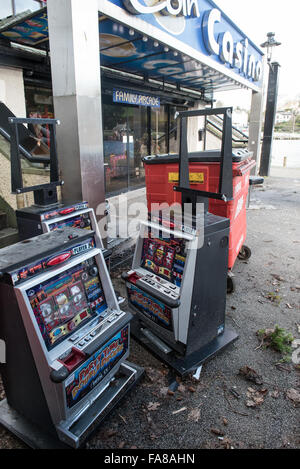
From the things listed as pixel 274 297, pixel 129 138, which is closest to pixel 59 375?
pixel 274 297

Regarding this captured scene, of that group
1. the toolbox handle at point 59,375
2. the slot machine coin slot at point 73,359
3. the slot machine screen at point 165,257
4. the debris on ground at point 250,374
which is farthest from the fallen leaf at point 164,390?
the toolbox handle at point 59,375

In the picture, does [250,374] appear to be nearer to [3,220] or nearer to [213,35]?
[3,220]

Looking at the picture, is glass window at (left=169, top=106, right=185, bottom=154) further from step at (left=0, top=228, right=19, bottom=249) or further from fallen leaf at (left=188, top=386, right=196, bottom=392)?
fallen leaf at (left=188, top=386, right=196, bottom=392)

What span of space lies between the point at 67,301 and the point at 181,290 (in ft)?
3.40

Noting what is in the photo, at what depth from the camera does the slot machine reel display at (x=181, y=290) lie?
2764mm

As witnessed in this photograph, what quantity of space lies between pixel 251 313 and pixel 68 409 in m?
2.74

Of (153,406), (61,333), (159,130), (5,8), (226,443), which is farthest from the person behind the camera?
(159,130)

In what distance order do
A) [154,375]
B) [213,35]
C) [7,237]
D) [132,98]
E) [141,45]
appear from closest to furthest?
[154,375] → [7,237] → [141,45] → [213,35] → [132,98]

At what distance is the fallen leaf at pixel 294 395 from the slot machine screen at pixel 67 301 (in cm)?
189

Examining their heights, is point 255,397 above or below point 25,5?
below

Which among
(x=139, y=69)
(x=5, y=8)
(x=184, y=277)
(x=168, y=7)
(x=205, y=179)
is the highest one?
(x=5, y=8)

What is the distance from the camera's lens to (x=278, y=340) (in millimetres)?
3330

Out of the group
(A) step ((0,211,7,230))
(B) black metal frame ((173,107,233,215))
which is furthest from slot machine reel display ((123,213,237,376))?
(A) step ((0,211,7,230))

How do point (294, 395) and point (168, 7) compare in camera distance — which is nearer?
point (294, 395)
